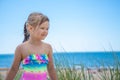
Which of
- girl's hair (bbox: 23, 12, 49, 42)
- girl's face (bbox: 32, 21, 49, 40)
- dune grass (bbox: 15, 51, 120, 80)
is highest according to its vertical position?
girl's hair (bbox: 23, 12, 49, 42)

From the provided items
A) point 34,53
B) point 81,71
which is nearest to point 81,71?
point 81,71

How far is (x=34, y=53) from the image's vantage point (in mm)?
2707

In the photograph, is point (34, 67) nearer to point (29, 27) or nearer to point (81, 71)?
point (29, 27)

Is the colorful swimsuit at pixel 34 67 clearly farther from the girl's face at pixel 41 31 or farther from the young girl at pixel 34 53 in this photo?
the girl's face at pixel 41 31

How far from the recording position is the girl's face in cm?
264

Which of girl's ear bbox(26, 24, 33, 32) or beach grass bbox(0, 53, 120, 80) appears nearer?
girl's ear bbox(26, 24, 33, 32)

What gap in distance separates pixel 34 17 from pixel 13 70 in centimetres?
44

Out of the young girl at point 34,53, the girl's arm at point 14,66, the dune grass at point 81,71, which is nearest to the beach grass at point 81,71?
the dune grass at point 81,71

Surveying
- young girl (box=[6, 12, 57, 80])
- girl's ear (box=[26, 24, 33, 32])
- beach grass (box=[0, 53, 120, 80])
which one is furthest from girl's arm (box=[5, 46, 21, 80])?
beach grass (box=[0, 53, 120, 80])

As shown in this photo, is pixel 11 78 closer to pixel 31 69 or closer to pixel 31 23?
pixel 31 69

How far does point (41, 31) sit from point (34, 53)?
0.19m

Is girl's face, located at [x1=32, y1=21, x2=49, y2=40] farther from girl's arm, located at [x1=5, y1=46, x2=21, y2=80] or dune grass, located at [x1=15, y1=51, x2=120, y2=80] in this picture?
dune grass, located at [x1=15, y1=51, x2=120, y2=80]

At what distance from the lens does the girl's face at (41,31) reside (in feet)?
8.66

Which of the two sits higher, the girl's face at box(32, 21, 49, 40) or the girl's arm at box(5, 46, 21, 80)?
the girl's face at box(32, 21, 49, 40)
